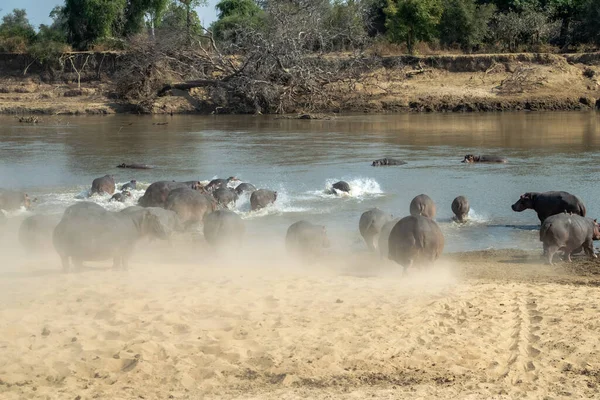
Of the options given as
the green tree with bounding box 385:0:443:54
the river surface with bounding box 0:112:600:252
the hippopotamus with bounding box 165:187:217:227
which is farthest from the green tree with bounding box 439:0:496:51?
the hippopotamus with bounding box 165:187:217:227

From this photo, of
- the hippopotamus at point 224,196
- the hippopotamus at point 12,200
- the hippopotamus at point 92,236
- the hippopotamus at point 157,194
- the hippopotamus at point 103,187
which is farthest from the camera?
the hippopotamus at point 103,187

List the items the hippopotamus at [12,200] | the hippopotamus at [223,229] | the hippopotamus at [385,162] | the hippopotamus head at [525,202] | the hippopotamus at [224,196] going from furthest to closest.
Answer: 1. the hippopotamus at [385,162]
2. the hippopotamus at [224,196]
3. the hippopotamus at [12,200]
4. the hippopotamus head at [525,202]
5. the hippopotamus at [223,229]

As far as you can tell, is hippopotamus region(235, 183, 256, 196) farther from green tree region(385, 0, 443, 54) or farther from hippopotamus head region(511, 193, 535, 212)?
green tree region(385, 0, 443, 54)

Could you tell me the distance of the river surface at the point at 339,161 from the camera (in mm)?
14164

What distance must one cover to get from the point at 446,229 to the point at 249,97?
25824 millimetres

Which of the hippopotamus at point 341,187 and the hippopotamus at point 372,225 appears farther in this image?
the hippopotamus at point 341,187

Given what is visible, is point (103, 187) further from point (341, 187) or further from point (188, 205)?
point (341, 187)

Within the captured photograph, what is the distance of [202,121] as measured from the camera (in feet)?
117

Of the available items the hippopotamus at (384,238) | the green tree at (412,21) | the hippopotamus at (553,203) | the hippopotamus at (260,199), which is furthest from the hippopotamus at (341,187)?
the green tree at (412,21)

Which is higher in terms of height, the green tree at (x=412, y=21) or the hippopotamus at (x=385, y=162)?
the green tree at (x=412, y=21)

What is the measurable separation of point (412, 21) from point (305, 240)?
37.9 m

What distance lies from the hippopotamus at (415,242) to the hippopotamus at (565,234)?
1.89 meters

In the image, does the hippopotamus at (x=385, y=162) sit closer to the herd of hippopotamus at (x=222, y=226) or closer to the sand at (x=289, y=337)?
the herd of hippopotamus at (x=222, y=226)

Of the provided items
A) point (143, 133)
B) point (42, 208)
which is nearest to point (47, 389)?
point (42, 208)
